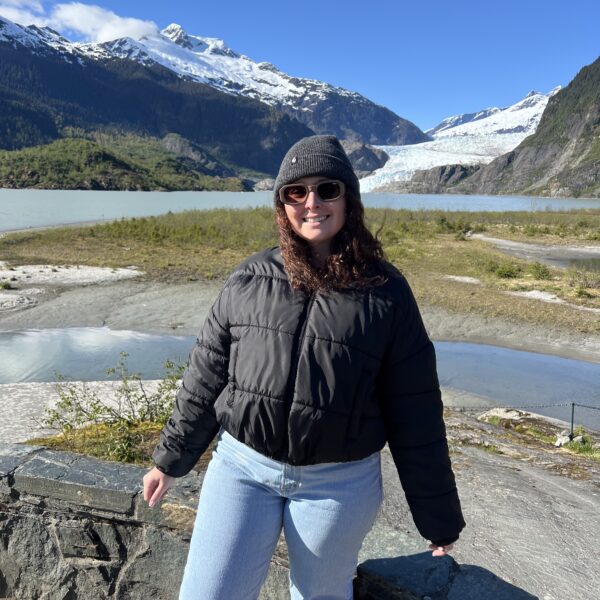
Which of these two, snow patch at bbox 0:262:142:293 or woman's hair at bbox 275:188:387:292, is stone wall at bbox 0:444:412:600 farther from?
snow patch at bbox 0:262:142:293

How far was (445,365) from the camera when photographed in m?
9.59

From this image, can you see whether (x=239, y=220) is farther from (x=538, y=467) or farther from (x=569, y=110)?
(x=569, y=110)

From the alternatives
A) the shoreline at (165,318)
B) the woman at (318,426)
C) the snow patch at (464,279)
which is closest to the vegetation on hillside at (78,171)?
the shoreline at (165,318)

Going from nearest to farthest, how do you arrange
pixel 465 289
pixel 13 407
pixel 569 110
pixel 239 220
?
pixel 13 407, pixel 465 289, pixel 239 220, pixel 569 110

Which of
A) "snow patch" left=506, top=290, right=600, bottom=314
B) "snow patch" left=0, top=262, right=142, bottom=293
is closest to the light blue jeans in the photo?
"snow patch" left=506, top=290, right=600, bottom=314

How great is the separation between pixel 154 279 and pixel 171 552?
46.4 feet

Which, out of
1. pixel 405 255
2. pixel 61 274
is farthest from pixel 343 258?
pixel 405 255

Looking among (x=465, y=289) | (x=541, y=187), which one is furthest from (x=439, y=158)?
(x=465, y=289)

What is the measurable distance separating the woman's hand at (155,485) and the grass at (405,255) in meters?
11.5

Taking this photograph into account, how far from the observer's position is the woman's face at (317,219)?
173cm

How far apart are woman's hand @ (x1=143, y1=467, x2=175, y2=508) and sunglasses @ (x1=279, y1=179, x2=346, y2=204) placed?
95 centimetres

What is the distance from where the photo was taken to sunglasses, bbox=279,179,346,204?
1730mm

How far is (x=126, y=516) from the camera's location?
2100 millimetres

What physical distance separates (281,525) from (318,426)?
0.33 meters
